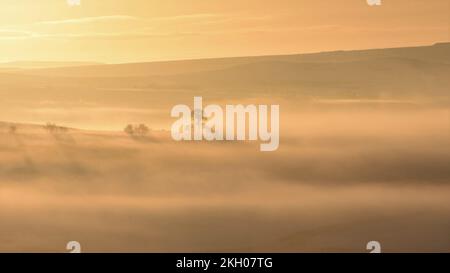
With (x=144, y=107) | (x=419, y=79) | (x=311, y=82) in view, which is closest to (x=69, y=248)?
(x=144, y=107)

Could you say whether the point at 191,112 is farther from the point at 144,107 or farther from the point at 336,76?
the point at 336,76

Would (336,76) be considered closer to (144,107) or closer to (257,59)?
(257,59)

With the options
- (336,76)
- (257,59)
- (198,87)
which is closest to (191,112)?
(198,87)

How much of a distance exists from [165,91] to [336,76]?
0.98m

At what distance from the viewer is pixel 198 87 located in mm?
4520

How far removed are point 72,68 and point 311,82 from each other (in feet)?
4.50

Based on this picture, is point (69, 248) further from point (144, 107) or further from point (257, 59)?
point (257, 59)
